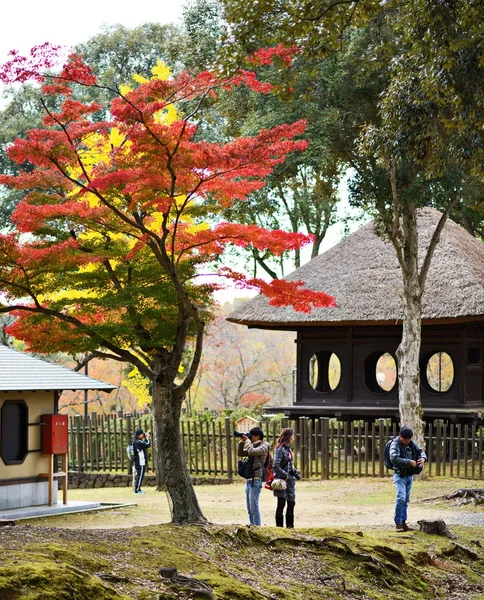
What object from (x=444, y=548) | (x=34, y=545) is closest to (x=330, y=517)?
(x=444, y=548)

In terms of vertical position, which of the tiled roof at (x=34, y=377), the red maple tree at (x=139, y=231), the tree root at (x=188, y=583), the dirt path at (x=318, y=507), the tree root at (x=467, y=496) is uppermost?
the red maple tree at (x=139, y=231)

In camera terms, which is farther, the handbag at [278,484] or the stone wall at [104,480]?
the stone wall at [104,480]

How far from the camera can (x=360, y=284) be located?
26953 mm

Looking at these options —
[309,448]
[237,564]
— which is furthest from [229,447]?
[237,564]

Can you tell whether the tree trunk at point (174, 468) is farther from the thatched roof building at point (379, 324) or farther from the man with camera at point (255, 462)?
the thatched roof building at point (379, 324)

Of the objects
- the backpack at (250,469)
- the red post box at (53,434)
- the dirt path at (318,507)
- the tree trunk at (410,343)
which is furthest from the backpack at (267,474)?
the tree trunk at (410,343)

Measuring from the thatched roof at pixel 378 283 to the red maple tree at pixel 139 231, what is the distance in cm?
891

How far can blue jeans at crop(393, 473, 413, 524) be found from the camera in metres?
12.5

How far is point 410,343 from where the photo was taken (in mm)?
21547

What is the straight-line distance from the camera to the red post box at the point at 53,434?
59.0ft

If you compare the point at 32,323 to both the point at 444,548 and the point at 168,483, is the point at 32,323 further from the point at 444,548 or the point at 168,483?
the point at 444,548

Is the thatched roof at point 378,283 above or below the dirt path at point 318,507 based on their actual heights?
above

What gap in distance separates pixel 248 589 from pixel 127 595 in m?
1.45

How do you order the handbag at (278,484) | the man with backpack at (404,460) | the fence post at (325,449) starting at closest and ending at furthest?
the handbag at (278,484)
the man with backpack at (404,460)
the fence post at (325,449)
